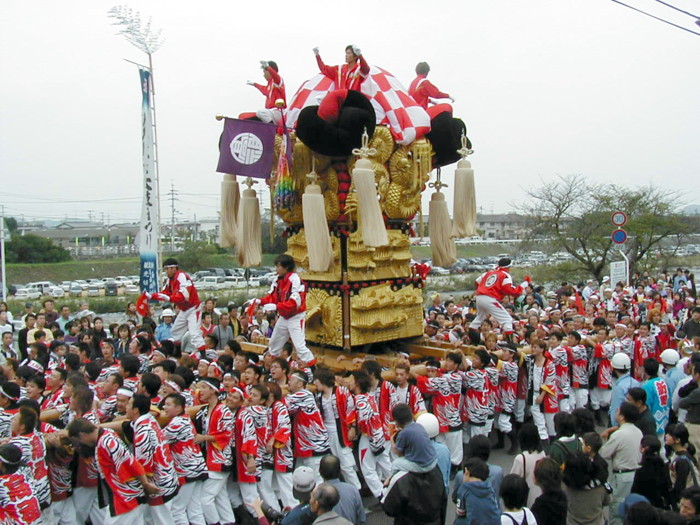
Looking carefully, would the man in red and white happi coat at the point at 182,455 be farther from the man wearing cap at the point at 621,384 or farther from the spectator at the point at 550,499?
the man wearing cap at the point at 621,384

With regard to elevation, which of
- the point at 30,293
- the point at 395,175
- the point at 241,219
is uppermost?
the point at 395,175

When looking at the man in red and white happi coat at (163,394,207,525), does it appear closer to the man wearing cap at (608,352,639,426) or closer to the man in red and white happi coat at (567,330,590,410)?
the man wearing cap at (608,352,639,426)

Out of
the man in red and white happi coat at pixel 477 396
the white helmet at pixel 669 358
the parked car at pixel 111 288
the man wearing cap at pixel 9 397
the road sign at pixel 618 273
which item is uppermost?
the road sign at pixel 618 273

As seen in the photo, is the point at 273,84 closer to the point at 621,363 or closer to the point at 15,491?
the point at 621,363

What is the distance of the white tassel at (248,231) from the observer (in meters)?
8.96

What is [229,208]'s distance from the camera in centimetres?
920

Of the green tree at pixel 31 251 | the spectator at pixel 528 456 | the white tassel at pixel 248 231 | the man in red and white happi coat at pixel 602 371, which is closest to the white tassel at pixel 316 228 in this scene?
the white tassel at pixel 248 231

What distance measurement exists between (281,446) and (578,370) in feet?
15.2

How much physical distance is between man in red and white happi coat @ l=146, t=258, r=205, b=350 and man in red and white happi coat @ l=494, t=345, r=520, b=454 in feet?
13.3

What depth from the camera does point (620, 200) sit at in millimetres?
22938

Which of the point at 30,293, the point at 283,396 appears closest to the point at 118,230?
the point at 30,293

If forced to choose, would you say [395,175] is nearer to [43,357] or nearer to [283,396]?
[283,396]

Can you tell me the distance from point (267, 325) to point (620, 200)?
1673cm

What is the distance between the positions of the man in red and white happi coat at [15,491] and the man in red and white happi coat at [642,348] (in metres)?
7.42
